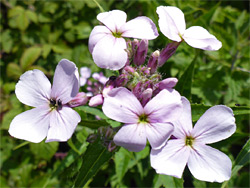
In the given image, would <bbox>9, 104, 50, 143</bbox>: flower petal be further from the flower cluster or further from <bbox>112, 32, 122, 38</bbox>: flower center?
<bbox>112, 32, 122, 38</bbox>: flower center

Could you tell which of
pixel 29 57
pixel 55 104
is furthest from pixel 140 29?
pixel 29 57

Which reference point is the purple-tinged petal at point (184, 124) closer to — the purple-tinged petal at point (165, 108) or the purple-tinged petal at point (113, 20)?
the purple-tinged petal at point (165, 108)

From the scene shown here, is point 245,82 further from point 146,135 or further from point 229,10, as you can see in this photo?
point 146,135

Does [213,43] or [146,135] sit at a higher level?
[213,43]

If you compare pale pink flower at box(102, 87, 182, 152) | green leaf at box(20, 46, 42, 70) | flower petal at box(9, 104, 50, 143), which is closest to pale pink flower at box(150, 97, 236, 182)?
pale pink flower at box(102, 87, 182, 152)

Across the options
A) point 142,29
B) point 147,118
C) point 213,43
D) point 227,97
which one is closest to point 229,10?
point 227,97

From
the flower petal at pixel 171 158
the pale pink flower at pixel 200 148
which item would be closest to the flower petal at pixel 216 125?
the pale pink flower at pixel 200 148
